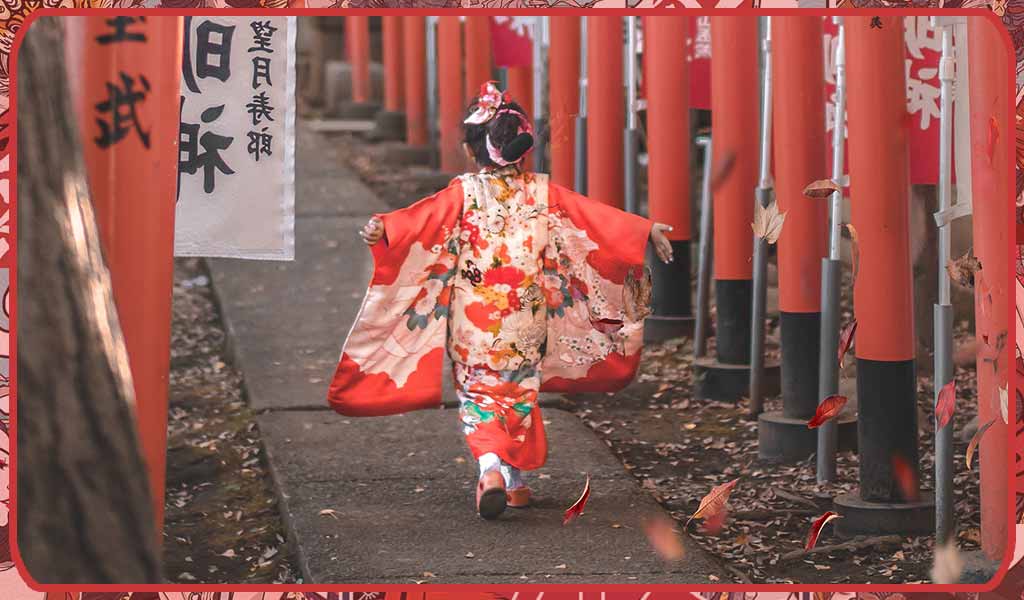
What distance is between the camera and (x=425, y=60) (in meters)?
13.4

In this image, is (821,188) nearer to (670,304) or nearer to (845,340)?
(845,340)

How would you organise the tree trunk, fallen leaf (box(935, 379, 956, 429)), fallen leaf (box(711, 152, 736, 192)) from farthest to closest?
fallen leaf (box(711, 152, 736, 192)), fallen leaf (box(935, 379, 956, 429)), the tree trunk

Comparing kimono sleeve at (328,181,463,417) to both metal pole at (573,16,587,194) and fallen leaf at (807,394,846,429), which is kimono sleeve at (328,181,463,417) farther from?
metal pole at (573,16,587,194)

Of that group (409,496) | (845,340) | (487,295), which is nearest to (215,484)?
(409,496)

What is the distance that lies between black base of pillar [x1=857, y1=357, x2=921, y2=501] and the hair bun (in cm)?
127

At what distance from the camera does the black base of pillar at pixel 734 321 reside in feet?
21.7

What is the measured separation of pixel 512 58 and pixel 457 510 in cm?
575

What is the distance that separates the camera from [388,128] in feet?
48.1

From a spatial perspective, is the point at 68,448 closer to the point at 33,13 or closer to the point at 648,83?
the point at 33,13

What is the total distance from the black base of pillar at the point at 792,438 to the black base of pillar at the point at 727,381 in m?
0.81

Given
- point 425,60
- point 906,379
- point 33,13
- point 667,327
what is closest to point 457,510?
point 906,379

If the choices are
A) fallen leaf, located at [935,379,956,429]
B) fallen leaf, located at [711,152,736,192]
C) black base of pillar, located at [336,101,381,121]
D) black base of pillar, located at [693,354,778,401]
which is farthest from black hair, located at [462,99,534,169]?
black base of pillar, located at [336,101,381,121]

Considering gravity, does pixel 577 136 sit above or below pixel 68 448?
above

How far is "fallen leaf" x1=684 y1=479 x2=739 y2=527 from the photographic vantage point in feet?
16.8
